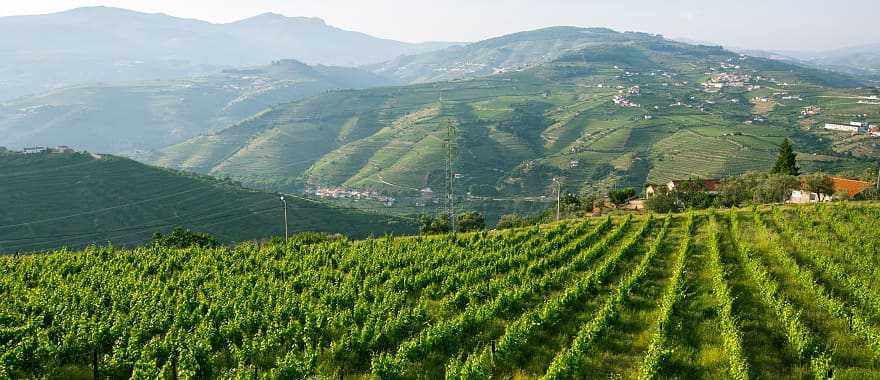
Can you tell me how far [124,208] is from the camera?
112938mm

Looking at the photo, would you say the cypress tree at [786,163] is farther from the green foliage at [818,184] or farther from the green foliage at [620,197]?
the green foliage at [620,197]

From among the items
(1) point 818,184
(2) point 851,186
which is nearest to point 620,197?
(1) point 818,184

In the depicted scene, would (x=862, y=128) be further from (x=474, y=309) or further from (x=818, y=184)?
(x=474, y=309)

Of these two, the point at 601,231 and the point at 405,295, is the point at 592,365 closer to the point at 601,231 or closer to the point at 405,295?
the point at 405,295

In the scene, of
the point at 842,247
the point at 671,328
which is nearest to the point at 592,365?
the point at 671,328

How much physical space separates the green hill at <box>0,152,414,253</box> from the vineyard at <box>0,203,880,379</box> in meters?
65.6

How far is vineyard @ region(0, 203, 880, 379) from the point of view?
20984mm

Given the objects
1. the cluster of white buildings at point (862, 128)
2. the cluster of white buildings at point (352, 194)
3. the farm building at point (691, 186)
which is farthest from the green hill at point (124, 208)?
the cluster of white buildings at point (862, 128)

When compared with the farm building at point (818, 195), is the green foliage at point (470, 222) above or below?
below

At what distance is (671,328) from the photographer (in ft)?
78.7

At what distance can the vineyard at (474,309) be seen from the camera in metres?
21.0

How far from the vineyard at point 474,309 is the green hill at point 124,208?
65642mm

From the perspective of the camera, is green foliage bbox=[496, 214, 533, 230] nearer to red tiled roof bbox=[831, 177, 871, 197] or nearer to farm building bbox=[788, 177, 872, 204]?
farm building bbox=[788, 177, 872, 204]

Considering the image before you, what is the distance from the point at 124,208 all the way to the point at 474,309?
11001 cm
